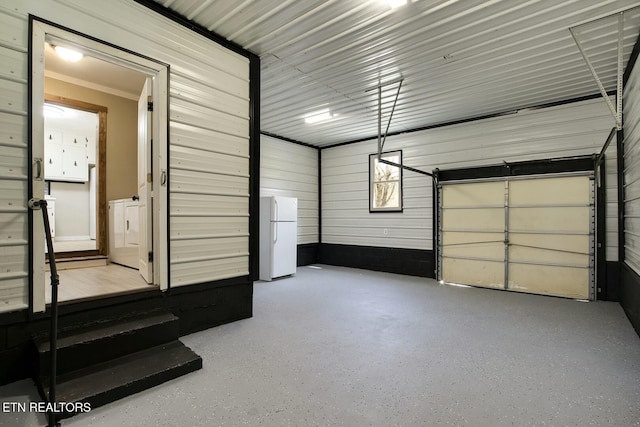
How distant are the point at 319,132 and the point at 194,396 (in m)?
6.17

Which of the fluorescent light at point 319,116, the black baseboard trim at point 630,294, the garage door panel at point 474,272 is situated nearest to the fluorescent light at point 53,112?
the fluorescent light at point 319,116

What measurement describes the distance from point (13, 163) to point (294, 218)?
16.1 ft

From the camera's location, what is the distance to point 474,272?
6094mm

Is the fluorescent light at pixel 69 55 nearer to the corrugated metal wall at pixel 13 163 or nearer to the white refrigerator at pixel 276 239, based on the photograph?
the corrugated metal wall at pixel 13 163

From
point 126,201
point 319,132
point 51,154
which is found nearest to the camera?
point 126,201

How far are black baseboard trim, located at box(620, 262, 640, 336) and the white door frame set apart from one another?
5.26 metres

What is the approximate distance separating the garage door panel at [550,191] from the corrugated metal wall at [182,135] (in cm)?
489

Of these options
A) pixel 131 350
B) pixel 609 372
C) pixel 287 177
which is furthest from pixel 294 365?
pixel 287 177

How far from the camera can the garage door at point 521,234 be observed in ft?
16.8

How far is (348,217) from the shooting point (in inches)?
321

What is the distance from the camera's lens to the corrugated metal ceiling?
3.12 meters

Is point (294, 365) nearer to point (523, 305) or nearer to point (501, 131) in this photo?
point (523, 305)

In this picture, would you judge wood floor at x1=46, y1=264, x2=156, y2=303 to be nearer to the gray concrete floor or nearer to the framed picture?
the gray concrete floor

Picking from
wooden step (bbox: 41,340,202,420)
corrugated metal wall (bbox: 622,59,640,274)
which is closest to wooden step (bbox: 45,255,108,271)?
wooden step (bbox: 41,340,202,420)
